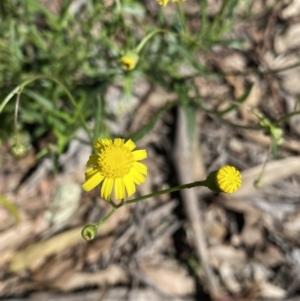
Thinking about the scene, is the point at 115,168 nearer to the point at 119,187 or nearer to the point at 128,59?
the point at 119,187

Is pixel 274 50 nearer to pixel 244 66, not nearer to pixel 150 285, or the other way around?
pixel 244 66

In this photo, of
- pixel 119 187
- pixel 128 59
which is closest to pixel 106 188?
pixel 119 187

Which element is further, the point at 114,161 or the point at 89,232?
the point at 114,161

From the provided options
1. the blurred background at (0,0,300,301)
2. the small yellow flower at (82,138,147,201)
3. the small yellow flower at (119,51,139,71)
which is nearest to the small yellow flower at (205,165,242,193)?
the small yellow flower at (82,138,147,201)

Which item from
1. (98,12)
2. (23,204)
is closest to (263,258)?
(23,204)

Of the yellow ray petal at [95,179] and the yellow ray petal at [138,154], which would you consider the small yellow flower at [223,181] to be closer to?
the yellow ray petal at [138,154]

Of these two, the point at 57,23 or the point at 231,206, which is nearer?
the point at 57,23

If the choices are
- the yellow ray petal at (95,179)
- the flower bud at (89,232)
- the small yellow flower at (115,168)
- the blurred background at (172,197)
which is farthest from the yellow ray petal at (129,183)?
the blurred background at (172,197)
